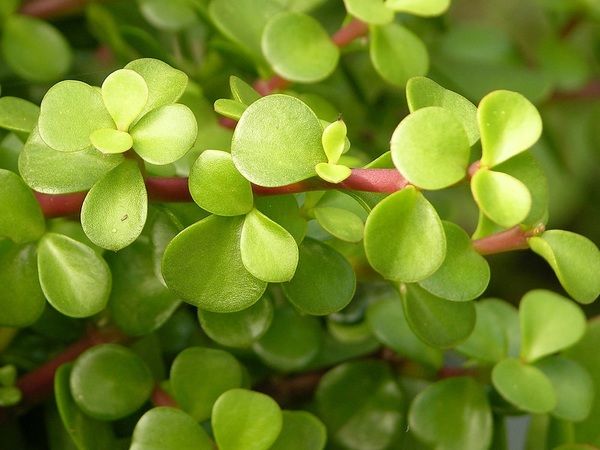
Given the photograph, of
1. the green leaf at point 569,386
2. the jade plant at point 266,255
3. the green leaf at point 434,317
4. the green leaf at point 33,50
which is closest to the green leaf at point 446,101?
the jade plant at point 266,255

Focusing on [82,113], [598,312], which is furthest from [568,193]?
[82,113]

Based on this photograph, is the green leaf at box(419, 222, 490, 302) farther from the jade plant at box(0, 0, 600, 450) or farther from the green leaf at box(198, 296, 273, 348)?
the green leaf at box(198, 296, 273, 348)

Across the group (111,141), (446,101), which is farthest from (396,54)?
(111,141)

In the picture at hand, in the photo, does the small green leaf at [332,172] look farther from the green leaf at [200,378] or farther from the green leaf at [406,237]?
the green leaf at [200,378]

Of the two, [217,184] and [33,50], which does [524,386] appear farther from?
[33,50]

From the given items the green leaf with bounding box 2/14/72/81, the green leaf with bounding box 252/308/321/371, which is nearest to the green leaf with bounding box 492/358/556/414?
the green leaf with bounding box 252/308/321/371

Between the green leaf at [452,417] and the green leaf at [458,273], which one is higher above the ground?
the green leaf at [458,273]

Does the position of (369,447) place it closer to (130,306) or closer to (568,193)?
(130,306)
